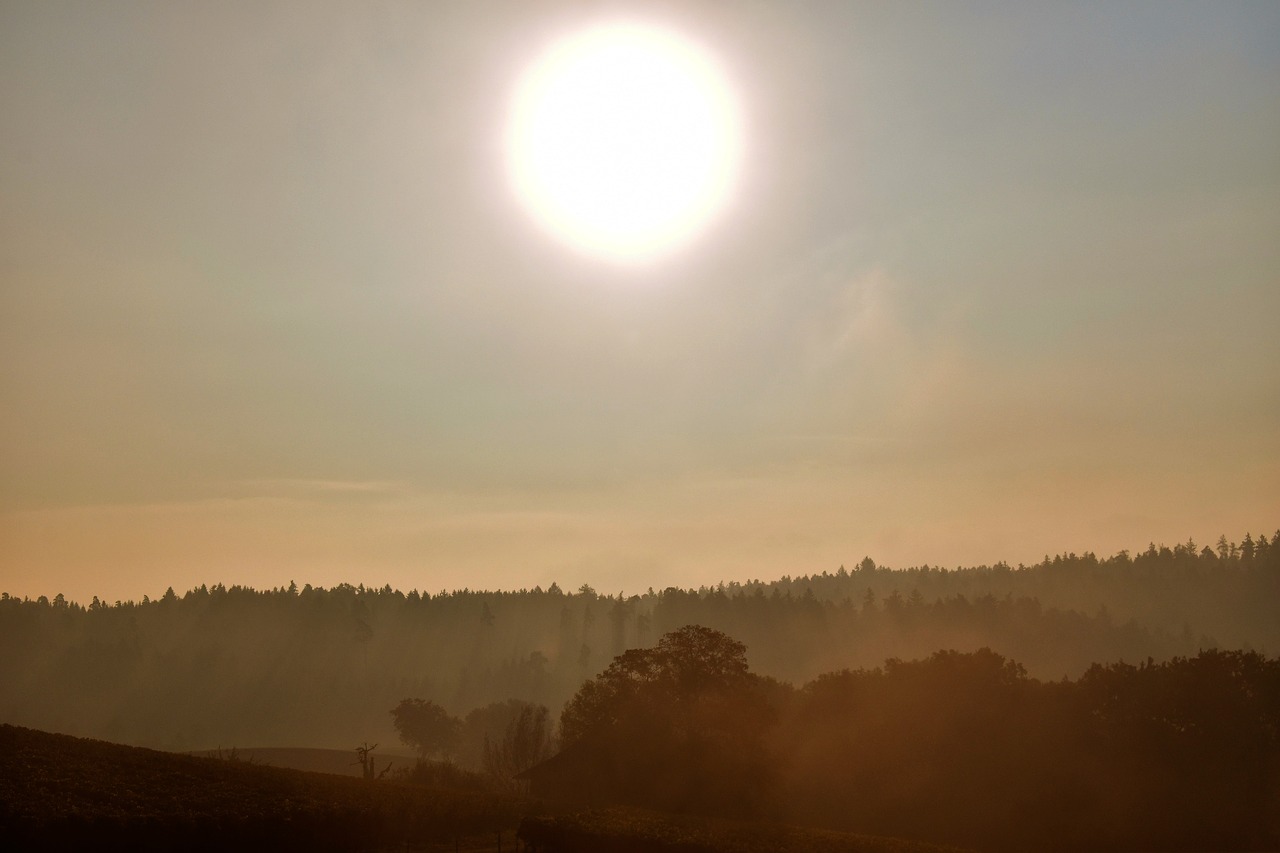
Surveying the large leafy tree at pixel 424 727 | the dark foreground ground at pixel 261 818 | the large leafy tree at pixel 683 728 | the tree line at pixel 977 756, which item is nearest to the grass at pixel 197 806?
the dark foreground ground at pixel 261 818

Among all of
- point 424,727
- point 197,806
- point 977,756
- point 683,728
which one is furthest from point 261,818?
point 424,727

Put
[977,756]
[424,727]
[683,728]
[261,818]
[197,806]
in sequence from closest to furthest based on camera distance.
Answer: [261,818] → [197,806] → [683,728] → [977,756] → [424,727]

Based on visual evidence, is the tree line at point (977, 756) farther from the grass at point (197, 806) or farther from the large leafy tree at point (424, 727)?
the large leafy tree at point (424, 727)

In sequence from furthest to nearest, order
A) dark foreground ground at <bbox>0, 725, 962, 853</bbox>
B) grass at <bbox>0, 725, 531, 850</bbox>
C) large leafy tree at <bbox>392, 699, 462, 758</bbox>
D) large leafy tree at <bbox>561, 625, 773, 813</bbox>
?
large leafy tree at <bbox>392, 699, 462, 758</bbox> < large leafy tree at <bbox>561, 625, 773, 813</bbox> < dark foreground ground at <bbox>0, 725, 962, 853</bbox> < grass at <bbox>0, 725, 531, 850</bbox>

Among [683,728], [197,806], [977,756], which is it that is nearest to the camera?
[197,806]

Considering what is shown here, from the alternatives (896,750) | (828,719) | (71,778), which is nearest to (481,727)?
(828,719)

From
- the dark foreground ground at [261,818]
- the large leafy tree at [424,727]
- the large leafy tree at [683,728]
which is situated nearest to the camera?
the dark foreground ground at [261,818]

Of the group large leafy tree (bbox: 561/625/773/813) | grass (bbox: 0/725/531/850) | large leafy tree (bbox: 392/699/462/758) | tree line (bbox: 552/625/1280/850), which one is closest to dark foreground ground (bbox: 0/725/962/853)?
grass (bbox: 0/725/531/850)

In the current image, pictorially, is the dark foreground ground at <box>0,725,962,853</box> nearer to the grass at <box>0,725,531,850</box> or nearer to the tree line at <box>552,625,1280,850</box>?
the grass at <box>0,725,531,850</box>

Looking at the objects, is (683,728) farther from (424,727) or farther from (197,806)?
(424,727)

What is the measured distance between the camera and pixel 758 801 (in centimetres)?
6800

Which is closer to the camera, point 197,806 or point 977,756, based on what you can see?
point 197,806

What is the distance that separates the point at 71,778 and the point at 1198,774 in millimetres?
79621

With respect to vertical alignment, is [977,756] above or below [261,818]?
below
